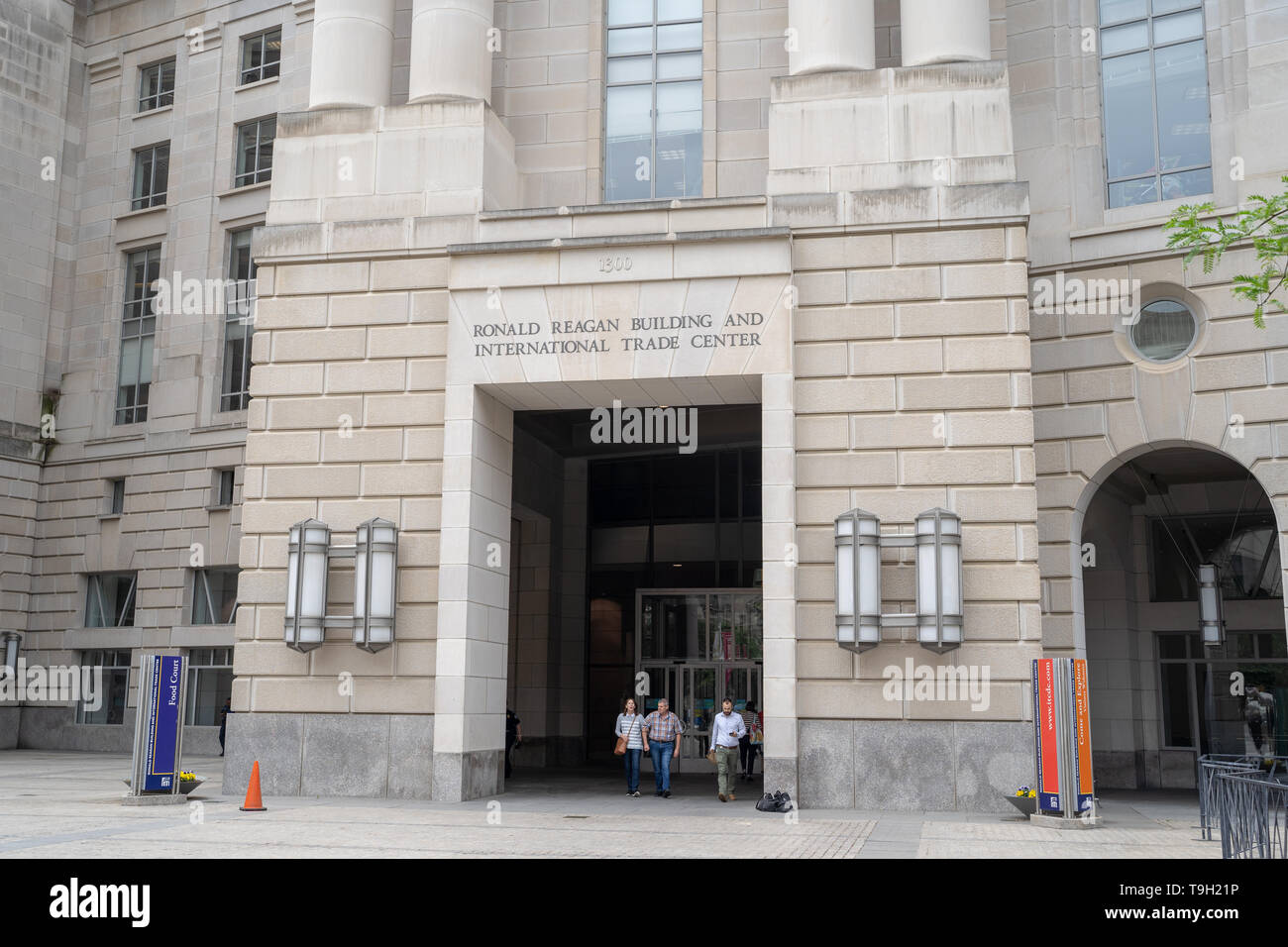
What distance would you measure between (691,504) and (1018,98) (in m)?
13.3

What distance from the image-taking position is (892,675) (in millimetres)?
19047

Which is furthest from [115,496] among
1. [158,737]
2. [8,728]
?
[158,737]

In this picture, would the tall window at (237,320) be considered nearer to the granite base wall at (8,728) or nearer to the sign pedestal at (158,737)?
the granite base wall at (8,728)

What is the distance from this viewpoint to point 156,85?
41.1 m

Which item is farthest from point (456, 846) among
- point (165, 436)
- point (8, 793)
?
point (165, 436)

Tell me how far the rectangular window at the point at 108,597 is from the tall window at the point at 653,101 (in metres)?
23.9

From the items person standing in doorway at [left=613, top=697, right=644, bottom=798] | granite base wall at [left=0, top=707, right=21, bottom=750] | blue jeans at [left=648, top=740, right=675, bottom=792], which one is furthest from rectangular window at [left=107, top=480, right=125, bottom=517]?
blue jeans at [left=648, top=740, right=675, bottom=792]

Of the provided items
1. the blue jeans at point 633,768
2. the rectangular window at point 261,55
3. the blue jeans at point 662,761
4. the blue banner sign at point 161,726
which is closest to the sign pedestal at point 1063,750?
the blue jeans at point 662,761

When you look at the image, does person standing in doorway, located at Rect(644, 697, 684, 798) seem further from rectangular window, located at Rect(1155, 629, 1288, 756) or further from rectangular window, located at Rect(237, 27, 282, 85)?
rectangular window, located at Rect(237, 27, 282, 85)

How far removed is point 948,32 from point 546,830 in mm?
14520

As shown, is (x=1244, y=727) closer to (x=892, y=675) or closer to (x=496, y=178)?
(x=892, y=675)

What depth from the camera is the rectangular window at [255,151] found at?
38.2 meters

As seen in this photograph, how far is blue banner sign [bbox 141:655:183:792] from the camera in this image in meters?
19.4

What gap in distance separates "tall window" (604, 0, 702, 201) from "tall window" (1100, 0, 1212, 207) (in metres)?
7.85
